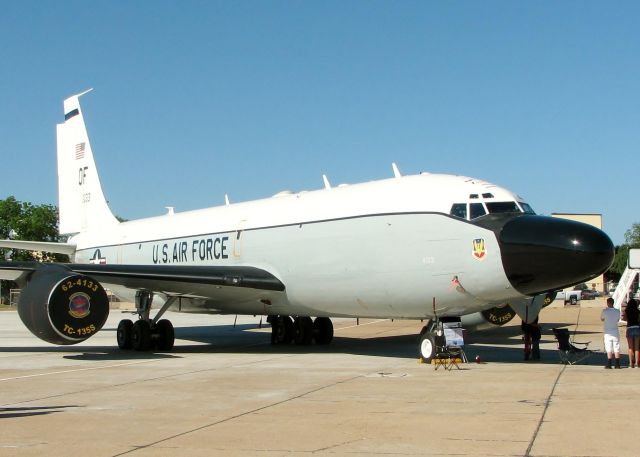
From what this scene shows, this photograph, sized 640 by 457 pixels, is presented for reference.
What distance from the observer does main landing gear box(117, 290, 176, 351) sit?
68.9 feet

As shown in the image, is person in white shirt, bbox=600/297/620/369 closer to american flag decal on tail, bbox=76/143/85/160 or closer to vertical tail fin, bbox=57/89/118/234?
vertical tail fin, bbox=57/89/118/234

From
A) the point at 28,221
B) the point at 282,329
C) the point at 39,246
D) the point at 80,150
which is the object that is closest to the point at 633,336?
the point at 282,329

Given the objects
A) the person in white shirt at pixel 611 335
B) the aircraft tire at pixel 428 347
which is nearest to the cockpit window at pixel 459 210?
the aircraft tire at pixel 428 347

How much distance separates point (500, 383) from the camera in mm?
12680

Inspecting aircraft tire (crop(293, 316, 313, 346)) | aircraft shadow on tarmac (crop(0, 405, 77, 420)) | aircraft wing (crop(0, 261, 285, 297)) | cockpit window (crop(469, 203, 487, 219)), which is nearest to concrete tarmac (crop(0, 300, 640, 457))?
aircraft shadow on tarmac (crop(0, 405, 77, 420))

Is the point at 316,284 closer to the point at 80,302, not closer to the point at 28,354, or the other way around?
the point at 80,302

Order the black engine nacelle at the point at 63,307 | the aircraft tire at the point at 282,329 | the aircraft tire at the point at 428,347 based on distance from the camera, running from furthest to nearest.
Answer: the aircraft tire at the point at 282,329 → the black engine nacelle at the point at 63,307 → the aircraft tire at the point at 428,347

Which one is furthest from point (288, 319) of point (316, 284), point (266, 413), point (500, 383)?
point (266, 413)

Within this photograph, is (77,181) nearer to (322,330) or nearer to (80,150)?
(80,150)

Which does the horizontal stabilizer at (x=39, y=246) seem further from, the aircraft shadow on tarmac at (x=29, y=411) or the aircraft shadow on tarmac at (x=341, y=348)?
the aircraft shadow on tarmac at (x=29, y=411)

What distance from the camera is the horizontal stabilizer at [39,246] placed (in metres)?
24.4

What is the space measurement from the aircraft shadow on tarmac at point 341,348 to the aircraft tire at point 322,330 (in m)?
0.29

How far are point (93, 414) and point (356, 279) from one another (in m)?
7.99

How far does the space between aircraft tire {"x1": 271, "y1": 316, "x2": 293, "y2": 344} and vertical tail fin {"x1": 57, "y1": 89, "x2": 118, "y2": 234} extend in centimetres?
822
